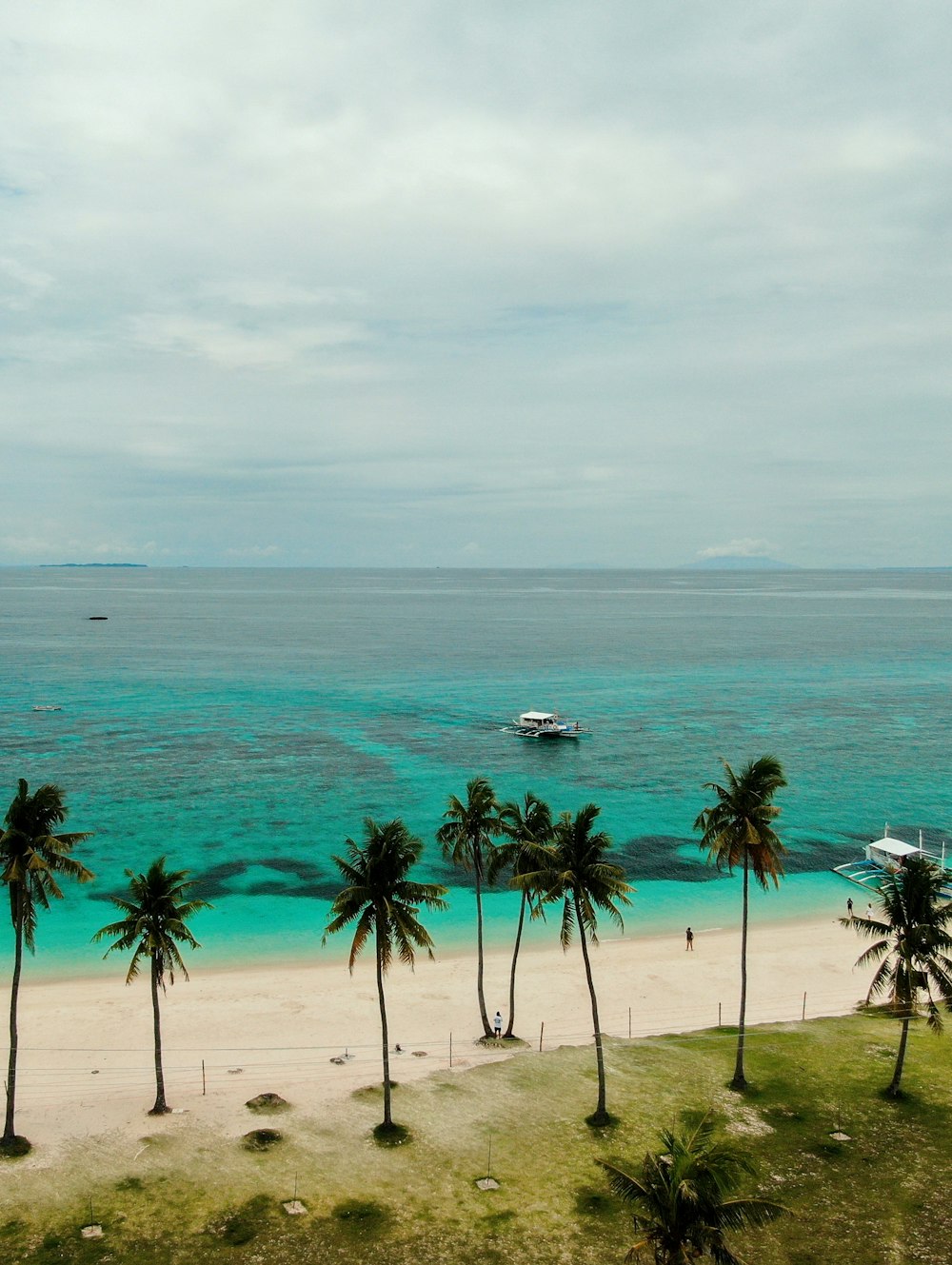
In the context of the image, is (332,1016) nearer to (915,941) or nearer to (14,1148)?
(14,1148)

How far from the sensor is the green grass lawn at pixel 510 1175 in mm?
30953

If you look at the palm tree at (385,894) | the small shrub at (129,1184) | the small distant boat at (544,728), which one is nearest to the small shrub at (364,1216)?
the palm tree at (385,894)

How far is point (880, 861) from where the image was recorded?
249ft

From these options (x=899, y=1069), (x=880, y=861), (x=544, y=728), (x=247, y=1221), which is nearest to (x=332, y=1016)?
(x=247, y=1221)

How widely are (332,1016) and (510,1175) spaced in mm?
18937

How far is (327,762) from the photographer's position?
10950 centimetres

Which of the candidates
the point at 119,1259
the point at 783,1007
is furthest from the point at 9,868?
the point at 783,1007

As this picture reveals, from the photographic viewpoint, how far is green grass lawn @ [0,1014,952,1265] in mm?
30953

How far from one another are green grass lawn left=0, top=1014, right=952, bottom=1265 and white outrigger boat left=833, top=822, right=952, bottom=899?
101ft

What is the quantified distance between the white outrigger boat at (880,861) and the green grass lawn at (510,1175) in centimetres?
3066

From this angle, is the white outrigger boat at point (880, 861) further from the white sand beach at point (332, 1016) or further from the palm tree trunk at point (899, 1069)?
the palm tree trunk at point (899, 1069)

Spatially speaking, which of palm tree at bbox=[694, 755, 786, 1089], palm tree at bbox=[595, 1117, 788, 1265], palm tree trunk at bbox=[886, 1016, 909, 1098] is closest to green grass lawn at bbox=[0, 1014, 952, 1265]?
palm tree trunk at bbox=[886, 1016, 909, 1098]

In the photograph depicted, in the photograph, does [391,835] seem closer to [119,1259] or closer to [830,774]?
[119,1259]

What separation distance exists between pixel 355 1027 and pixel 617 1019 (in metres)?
15.0
